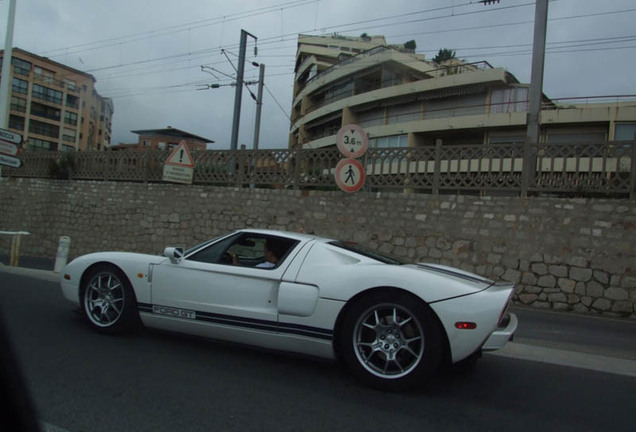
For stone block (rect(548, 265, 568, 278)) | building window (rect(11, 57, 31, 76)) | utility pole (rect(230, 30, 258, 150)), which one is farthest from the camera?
building window (rect(11, 57, 31, 76))

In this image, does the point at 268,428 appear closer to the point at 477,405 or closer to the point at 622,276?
the point at 477,405

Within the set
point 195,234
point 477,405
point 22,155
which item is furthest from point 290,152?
point 22,155

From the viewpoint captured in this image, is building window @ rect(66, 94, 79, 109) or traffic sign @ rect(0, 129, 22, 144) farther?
building window @ rect(66, 94, 79, 109)

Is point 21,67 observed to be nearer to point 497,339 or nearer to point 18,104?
point 18,104

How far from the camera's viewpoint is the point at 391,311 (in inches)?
141

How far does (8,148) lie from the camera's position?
12375 millimetres

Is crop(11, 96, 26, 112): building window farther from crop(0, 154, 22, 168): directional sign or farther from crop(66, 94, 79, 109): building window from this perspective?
crop(0, 154, 22, 168): directional sign

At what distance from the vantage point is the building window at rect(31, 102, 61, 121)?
5147 cm

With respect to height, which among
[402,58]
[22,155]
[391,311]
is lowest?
[391,311]

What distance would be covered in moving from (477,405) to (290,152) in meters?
9.84

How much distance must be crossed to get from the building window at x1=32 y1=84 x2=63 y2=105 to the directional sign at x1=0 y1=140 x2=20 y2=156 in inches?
1442

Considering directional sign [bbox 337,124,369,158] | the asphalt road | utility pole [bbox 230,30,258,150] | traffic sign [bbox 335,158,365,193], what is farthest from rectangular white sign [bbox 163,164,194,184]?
the asphalt road

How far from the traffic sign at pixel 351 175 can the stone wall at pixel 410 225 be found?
22.2 inches

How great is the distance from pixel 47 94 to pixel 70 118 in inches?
160
